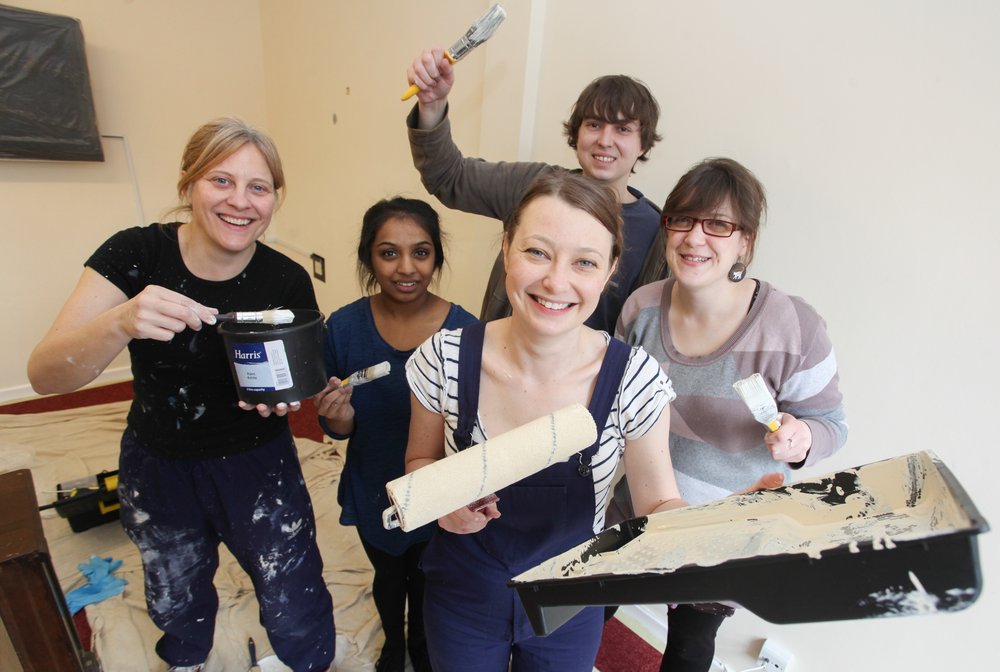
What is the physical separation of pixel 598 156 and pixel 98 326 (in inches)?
46.5

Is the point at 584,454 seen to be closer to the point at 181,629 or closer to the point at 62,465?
the point at 181,629

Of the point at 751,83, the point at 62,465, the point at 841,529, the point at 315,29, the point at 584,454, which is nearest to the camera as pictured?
the point at 841,529

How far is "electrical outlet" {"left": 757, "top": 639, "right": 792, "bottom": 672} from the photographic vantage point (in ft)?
5.01

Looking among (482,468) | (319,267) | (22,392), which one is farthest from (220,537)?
(22,392)

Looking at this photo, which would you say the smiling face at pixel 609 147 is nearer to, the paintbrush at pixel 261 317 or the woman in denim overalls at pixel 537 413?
the woman in denim overalls at pixel 537 413

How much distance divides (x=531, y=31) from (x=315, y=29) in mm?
1890

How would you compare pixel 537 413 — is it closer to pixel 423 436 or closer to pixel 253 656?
pixel 423 436

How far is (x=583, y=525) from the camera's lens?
37.1 inches

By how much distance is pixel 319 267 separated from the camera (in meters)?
3.53

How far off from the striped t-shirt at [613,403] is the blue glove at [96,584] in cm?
175

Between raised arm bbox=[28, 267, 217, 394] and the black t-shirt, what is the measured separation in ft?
0.18

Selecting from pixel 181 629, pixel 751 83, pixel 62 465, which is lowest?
pixel 181 629

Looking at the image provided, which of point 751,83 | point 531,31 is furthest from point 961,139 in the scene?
point 531,31

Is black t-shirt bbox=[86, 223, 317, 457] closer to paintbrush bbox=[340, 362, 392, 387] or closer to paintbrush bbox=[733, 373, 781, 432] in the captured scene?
paintbrush bbox=[340, 362, 392, 387]
